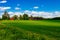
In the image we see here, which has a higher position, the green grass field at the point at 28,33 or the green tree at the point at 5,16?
the green tree at the point at 5,16

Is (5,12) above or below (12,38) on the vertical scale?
above

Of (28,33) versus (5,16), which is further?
(5,16)

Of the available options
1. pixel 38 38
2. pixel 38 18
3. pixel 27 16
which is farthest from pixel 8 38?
pixel 38 18

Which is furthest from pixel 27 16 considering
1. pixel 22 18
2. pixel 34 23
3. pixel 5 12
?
pixel 34 23

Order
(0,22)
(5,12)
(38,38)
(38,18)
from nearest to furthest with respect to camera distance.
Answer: (38,38) < (5,12) < (38,18) < (0,22)

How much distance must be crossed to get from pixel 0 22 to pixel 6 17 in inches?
99.5

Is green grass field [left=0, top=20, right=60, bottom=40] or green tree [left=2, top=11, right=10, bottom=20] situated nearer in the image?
green grass field [left=0, top=20, right=60, bottom=40]

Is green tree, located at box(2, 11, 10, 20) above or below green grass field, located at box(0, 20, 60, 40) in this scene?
above

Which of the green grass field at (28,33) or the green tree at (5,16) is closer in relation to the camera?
the green grass field at (28,33)

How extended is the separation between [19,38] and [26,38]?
0.49 meters

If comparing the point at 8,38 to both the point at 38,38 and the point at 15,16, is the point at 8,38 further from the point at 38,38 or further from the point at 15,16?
the point at 15,16

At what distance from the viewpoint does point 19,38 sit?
1059cm

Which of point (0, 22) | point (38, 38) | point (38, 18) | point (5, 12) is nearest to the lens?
point (38, 38)

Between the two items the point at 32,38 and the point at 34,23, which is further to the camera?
the point at 34,23
